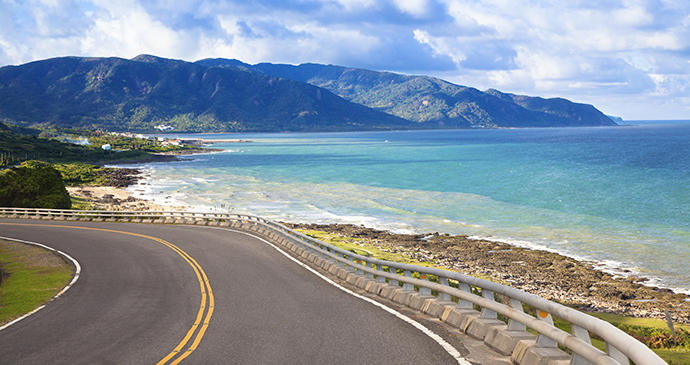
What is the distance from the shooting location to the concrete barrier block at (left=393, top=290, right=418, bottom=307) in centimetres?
1156

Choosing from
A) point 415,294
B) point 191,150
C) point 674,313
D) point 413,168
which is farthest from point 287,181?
point 191,150

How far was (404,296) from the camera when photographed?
38.7 ft

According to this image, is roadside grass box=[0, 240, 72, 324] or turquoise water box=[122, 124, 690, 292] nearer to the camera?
roadside grass box=[0, 240, 72, 324]

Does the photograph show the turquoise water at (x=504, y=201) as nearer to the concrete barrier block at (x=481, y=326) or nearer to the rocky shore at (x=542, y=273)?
the rocky shore at (x=542, y=273)

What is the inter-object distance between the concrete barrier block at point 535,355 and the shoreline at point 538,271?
17.2m

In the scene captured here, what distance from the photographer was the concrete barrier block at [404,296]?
37.9 ft

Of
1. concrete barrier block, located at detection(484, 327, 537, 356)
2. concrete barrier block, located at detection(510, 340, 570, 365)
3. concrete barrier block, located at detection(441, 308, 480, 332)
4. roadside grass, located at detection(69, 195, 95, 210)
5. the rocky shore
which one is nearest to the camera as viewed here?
concrete barrier block, located at detection(510, 340, 570, 365)

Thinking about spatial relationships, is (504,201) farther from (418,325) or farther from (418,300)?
A: (418,325)

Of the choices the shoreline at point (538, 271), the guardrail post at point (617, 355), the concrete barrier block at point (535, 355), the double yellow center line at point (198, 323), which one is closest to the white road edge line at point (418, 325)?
the concrete barrier block at point (535, 355)

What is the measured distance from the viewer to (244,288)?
1488 cm

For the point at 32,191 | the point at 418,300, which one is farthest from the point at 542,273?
the point at 32,191

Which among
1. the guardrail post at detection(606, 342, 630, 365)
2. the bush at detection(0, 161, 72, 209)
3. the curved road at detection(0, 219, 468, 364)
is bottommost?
the bush at detection(0, 161, 72, 209)

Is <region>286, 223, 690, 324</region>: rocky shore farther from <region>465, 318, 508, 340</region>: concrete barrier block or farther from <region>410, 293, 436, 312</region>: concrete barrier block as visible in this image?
<region>465, 318, 508, 340</region>: concrete barrier block

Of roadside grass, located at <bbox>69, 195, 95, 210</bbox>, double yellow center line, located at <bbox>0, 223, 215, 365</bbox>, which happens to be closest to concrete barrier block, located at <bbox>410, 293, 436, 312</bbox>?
double yellow center line, located at <bbox>0, 223, 215, 365</bbox>
